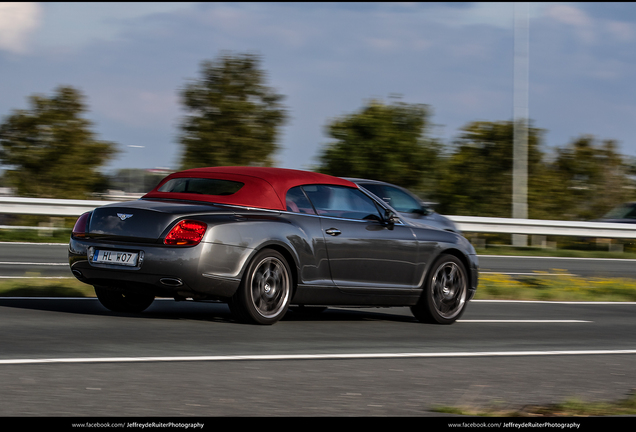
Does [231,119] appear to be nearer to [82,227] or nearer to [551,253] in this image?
[551,253]

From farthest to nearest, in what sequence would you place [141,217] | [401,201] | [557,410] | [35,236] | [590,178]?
[590,178] < [35,236] < [401,201] < [141,217] < [557,410]

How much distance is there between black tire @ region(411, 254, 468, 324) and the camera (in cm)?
998

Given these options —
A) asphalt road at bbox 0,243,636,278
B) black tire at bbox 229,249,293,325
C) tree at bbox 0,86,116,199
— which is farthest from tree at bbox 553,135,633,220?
black tire at bbox 229,249,293,325

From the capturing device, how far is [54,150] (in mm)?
32719

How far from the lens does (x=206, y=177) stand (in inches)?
366

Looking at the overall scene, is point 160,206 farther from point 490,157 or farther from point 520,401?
point 490,157

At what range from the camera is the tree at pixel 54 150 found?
104ft

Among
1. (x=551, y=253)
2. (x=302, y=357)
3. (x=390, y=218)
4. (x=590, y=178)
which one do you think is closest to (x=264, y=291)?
(x=302, y=357)

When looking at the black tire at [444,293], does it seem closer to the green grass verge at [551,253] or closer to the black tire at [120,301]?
the black tire at [120,301]

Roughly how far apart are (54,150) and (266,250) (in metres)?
25.7

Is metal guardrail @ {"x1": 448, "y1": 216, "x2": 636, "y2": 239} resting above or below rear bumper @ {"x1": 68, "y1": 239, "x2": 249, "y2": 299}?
below

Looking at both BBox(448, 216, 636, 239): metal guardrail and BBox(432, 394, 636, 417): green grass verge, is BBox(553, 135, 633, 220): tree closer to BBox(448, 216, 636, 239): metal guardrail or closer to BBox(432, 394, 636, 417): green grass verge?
BBox(448, 216, 636, 239): metal guardrail

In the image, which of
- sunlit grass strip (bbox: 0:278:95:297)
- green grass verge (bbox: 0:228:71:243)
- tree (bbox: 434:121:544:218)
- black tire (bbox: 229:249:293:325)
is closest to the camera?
black tire (bbox: 229:249:293:325)

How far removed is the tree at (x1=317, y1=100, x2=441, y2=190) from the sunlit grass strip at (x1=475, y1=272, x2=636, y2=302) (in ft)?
48.7
